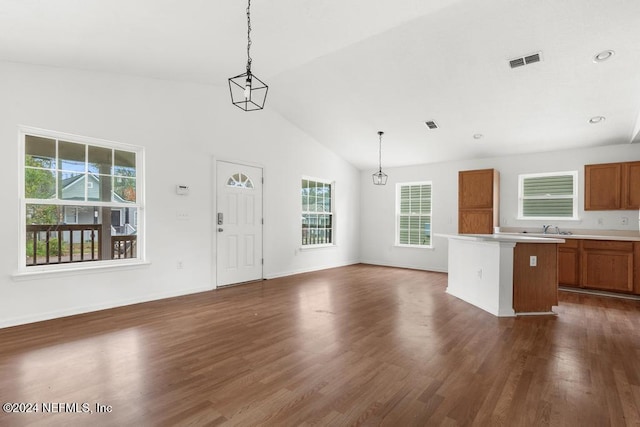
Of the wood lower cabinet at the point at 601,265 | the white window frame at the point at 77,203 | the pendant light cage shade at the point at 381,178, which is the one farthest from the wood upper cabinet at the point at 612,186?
the white window frame at the point at 77,203

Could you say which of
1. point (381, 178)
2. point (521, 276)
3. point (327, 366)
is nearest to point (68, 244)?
point (327, 366)

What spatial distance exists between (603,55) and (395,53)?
7.23 feet

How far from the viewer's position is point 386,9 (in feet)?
10.5

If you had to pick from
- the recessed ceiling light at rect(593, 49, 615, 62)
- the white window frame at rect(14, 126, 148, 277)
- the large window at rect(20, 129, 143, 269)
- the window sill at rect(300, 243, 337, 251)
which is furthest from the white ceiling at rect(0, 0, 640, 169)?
the window sill at rect(300, 243, 337, 251)

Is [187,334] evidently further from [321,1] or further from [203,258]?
[321,1]

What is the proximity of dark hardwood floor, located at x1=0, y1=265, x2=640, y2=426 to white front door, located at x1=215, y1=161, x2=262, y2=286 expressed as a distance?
128 cm

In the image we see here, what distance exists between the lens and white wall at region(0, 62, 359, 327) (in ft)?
11.5

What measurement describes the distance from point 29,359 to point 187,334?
1.19m

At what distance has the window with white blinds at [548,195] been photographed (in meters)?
5.83

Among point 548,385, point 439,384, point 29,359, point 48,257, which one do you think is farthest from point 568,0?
point 48,257

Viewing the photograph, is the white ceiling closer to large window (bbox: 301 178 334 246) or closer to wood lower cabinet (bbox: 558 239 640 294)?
wood lower cabinet (bbox: 558 239 640 294)

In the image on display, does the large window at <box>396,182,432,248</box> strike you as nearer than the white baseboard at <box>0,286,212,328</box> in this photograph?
No

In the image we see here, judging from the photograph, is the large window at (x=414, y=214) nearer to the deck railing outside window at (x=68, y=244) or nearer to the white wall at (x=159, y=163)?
the white wall at (x=159, y=163)

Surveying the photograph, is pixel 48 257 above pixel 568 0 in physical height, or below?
below
